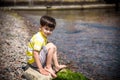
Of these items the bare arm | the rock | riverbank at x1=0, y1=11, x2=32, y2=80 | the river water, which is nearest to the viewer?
the bare arm

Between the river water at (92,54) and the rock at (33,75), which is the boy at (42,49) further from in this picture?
the river water at (92,54)

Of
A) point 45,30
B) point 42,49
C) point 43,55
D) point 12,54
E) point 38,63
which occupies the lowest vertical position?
point 12,54

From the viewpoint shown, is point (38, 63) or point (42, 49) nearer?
point (38, 63)

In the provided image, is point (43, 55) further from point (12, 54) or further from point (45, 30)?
point (12, 54)

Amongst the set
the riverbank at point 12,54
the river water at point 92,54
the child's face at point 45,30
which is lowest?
the river water at point 92,54

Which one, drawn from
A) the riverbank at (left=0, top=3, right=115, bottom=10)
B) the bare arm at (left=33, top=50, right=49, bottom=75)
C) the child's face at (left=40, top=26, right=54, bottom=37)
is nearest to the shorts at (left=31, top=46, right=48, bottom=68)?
the bare arm at (left=33, top=50, right=49, bottom=75)

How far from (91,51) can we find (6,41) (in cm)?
391

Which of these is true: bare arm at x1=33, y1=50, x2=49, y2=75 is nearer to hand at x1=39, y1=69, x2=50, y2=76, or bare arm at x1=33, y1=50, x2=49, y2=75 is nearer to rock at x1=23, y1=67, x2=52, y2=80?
hand at x1=39, y1=69, x2=50, y2=76

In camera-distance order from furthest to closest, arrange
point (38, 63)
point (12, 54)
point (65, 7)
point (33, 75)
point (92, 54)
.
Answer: point (65, 7)
point (92, 54)
point (12, 54)
point (33, 75)
point (38, 63)

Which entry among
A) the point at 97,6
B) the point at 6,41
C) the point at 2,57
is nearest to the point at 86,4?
the point at 97,6

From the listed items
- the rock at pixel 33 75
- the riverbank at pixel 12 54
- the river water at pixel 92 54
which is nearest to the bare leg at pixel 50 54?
the rock at pixel 33 75

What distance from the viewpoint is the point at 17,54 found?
10.0 m

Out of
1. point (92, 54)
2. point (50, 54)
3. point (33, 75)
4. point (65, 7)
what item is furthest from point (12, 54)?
point (65, 7)

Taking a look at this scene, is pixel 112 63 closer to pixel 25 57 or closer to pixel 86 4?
pixel 25 57
